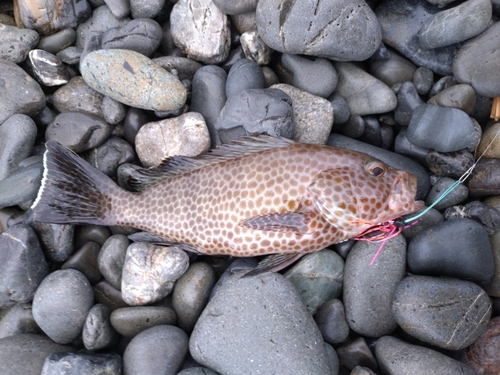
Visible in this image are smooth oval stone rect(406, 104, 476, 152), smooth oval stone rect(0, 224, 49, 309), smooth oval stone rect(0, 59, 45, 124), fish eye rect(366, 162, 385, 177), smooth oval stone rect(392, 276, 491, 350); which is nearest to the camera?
smooth oval stone rect(392, 276, 491, 350)

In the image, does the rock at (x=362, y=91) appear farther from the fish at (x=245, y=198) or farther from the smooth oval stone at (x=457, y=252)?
the smooth oval stone at (x=457, y=252)

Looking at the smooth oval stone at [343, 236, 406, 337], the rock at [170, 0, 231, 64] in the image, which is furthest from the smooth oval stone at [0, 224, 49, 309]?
the smooth oval stone at [343, 236, 406, 337]

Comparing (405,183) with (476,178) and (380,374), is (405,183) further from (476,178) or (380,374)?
(380,374)

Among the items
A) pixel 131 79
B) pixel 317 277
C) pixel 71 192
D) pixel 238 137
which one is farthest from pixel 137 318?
pixel 131 79

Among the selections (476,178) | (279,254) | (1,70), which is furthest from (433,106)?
(1,70)

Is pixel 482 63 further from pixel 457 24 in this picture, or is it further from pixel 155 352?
pixel 155 352

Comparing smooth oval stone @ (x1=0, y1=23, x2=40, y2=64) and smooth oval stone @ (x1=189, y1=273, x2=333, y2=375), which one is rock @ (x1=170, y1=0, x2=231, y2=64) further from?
smooth oval stone @ (x1=189, y1=273, x2=333, y2=375)
